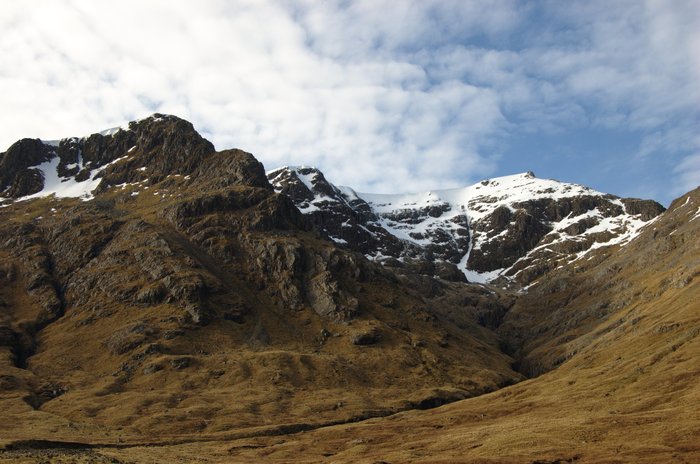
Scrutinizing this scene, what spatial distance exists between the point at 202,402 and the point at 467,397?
7281cm

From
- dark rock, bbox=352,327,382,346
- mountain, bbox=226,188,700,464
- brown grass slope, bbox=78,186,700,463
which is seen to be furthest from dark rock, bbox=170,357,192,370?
mountain, bbox=226,188,700,464

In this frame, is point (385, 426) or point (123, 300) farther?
point (123, 300)

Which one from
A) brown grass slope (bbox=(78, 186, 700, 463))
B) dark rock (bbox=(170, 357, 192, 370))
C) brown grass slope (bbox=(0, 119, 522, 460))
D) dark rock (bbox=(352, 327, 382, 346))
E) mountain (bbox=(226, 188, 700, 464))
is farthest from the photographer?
dark rock (bbox=(352, 327, 382, 346))

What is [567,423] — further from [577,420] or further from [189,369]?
[189,369]

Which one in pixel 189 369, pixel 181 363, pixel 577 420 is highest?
pixel 181 363

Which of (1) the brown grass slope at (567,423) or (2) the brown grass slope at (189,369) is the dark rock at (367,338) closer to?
(2) the brown grass slope at (189,369)

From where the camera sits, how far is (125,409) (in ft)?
425

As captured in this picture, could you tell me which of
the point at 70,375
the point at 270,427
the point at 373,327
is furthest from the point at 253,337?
the point at 270,427

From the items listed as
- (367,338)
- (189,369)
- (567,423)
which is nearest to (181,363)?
(189,369)

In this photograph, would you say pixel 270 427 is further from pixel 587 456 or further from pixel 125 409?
pixel 587 456

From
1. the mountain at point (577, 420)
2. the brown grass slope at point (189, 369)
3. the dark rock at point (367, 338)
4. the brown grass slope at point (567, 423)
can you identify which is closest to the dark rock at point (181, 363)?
the brown grass slope at point (189, 369)

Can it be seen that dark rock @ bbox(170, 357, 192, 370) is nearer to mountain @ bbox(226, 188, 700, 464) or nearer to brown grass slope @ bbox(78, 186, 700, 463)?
brown grass slope @ bbox(78, 186, 700, 463)

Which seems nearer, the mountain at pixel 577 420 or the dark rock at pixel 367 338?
the mountain at pixel 577 420

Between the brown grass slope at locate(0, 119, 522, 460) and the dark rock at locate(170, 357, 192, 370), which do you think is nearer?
the brown grass slope at locate(0, 119, 522, 460)
